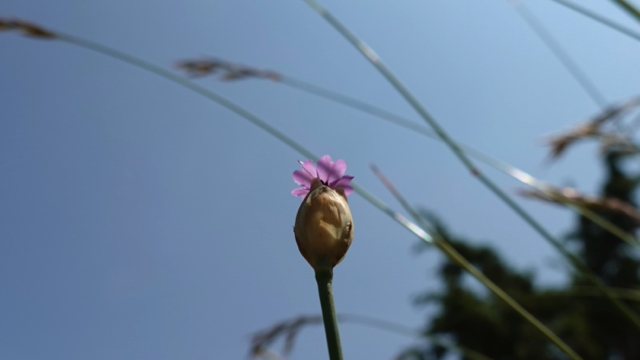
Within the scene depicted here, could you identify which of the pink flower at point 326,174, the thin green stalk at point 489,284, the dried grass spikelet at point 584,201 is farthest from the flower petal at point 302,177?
the dried grass spikelet at point 584,201

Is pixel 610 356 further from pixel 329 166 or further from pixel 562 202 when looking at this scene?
pixel 329 166

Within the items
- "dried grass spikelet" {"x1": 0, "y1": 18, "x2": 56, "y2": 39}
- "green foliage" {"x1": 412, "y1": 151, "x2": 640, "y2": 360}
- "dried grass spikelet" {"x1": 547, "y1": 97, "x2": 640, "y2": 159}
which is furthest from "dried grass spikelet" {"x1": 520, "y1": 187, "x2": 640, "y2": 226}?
"green foliage" {"x1": 412, "y1": 151, "x2": 640, "y2": 360}

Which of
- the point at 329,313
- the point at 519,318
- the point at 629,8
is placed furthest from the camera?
the point at 519,318

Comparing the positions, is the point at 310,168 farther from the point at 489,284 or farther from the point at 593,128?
the point at 593,128

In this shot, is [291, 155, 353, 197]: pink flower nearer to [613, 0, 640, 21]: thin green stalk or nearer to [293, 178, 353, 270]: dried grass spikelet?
[293, 178, 353, 270]: dried grass spikelet

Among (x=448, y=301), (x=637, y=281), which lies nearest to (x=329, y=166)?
(x=448, y=301)

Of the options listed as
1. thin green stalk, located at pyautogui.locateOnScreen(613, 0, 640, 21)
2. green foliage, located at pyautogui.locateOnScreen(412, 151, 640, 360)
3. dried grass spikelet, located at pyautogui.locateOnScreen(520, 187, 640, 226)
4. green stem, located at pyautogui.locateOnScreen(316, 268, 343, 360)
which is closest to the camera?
green stem, located at pyautogui.locateOnScreen(316, 268, 343, 360)

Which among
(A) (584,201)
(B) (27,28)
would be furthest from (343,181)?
(B) (27,28)
